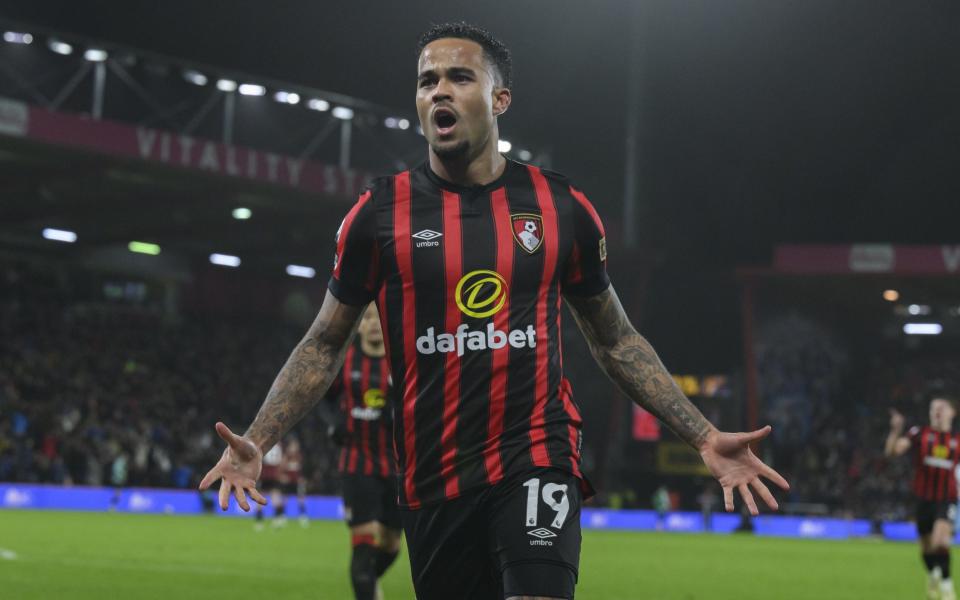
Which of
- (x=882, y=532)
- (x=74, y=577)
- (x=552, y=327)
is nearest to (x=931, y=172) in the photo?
(x=882, y=532)

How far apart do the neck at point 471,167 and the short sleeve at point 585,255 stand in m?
0.30

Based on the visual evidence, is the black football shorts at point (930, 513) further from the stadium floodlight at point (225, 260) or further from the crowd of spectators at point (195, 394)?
the stadium floodlight at point (225, 260)

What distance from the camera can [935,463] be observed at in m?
15.0

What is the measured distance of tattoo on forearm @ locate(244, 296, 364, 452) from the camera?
4348 millimetres

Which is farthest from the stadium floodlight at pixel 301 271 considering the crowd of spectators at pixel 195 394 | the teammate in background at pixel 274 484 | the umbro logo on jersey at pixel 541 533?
the umbro logo on jersey at pixel 541 533

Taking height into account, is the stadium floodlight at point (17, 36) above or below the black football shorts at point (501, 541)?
Answer: above

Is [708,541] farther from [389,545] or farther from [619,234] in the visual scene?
[389,545]

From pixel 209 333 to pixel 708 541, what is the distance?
1913 cm

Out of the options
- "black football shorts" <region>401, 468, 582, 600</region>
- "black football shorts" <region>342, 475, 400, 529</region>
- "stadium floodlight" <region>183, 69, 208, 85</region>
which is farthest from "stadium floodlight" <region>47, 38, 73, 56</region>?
"black football shorts" <region>401, 468, 582, 600</region>

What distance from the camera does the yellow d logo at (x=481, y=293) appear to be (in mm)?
4211

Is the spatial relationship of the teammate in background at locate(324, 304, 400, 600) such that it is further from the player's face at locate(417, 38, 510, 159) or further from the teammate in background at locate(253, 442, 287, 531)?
the teammate in background at locate(253, 442, 287, 531)

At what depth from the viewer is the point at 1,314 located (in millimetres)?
35125

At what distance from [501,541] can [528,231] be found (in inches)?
39.9

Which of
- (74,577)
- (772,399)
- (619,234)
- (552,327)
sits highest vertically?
(619,234)
